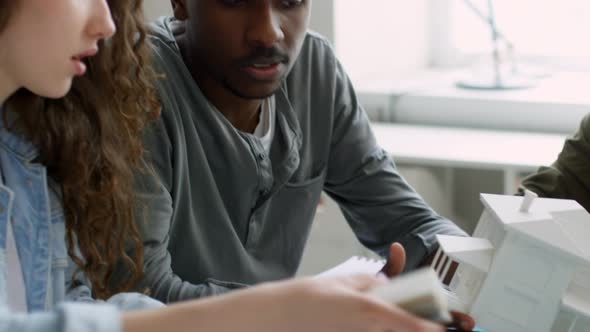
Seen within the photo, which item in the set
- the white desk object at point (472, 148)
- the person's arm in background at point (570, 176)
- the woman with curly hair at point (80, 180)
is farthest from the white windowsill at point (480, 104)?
the woman with curly hair at point (80, 180)

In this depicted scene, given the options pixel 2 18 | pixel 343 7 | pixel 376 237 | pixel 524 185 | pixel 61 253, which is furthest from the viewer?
pixel 343 7

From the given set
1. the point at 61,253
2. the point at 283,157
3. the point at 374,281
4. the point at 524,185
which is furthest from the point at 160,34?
the point at 374,281

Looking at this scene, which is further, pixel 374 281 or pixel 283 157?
pixel 283 157

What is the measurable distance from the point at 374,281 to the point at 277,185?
84cm

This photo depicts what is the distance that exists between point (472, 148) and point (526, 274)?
1320 mm

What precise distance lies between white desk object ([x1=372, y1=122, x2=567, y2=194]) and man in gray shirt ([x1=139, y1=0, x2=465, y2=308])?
527mm

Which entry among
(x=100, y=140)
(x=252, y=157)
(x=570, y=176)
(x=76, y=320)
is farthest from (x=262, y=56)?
(x=76, y=320)

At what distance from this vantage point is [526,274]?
960 millimetres

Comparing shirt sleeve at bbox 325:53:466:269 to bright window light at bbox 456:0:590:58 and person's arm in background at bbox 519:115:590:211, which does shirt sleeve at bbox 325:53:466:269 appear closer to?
person's arm in background at bbox 519:115:590:211

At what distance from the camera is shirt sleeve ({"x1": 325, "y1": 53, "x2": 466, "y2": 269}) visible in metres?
1.60

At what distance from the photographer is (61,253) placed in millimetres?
1125

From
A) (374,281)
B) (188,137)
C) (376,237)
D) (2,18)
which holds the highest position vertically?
(2,18)

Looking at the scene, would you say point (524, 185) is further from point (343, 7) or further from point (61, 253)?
point (343, 7)

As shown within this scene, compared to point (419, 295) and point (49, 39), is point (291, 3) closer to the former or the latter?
point (49, 39)
